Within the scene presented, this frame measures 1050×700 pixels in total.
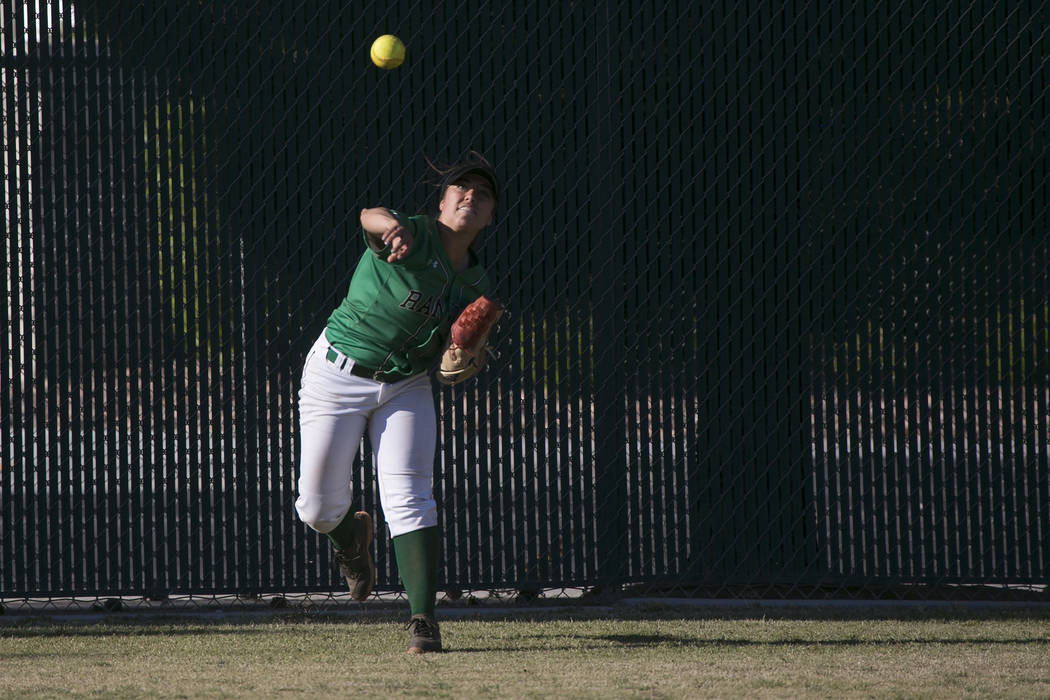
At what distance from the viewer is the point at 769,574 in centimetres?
582

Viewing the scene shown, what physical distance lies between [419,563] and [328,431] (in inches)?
22.7

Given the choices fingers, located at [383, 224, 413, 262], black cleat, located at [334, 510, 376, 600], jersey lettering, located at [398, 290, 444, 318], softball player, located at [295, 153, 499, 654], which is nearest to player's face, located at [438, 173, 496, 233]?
softball player, located at [295, 153, 499, 654]

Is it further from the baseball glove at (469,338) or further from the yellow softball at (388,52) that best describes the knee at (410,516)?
the yellow softball at (388,52)

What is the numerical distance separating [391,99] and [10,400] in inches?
81.6

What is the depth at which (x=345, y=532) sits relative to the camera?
16.3ft

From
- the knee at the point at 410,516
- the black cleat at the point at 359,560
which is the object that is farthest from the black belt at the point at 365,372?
the black cleat at the point at 359,560

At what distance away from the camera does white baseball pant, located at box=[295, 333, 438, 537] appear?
4605mm

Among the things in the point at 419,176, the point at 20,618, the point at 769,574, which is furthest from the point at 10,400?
the point at 769,574

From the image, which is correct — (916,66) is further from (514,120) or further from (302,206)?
(302,206)

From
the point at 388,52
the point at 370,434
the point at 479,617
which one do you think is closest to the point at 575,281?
the point at 388,52

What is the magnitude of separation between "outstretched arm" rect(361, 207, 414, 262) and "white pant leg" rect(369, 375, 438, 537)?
584mm

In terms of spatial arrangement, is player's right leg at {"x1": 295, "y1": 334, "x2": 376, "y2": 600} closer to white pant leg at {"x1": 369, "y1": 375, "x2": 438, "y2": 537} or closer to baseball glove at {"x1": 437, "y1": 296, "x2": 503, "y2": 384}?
white pant leg at {"x1": 369, "y1": 375, "x2": 438, "y2": 537}

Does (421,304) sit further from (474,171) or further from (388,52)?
(388,52)

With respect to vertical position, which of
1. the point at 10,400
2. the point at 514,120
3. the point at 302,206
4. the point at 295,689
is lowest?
the point at 295,689
